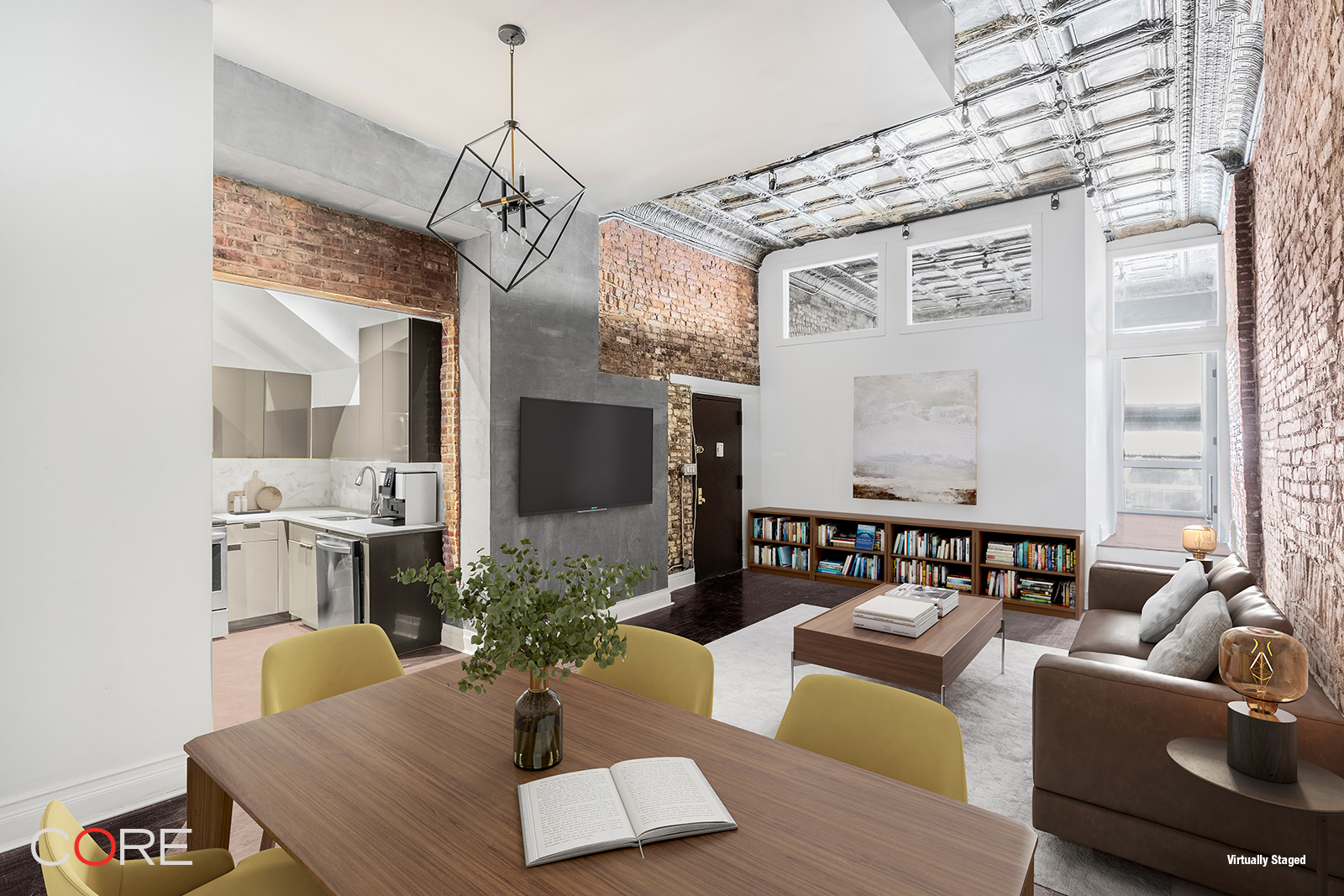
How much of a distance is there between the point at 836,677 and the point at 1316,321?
7.46 ft

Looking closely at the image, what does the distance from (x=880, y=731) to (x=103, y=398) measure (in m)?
3.03

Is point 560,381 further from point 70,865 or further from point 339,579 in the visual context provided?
point 70,865

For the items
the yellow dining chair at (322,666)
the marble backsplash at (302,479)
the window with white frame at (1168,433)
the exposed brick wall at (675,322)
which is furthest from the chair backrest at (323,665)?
the window with white frame at (1168,433)

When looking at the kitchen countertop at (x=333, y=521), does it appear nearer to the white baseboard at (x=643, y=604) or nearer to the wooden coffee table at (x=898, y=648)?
the white baseboard at (x=643, y=604)

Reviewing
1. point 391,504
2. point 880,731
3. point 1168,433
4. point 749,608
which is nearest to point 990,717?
point 880,731

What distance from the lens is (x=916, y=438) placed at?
21.3ft

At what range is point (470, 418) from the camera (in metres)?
4.59

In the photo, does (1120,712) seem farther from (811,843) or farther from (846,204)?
(846,204)

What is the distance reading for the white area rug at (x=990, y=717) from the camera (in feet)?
7.06

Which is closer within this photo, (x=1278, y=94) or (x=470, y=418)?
(x=1278, y=94)

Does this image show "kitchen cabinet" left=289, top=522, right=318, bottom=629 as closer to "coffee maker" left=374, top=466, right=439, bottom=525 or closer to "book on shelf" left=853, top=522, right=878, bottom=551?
"coffee maker" left=374, top=466, right=439, bottom=525

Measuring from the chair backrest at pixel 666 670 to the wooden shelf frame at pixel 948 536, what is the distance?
4679mm

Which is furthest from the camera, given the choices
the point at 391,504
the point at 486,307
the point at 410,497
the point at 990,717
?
the point at 391,504

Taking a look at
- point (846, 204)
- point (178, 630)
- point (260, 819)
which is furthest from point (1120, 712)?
point (846, 204)
